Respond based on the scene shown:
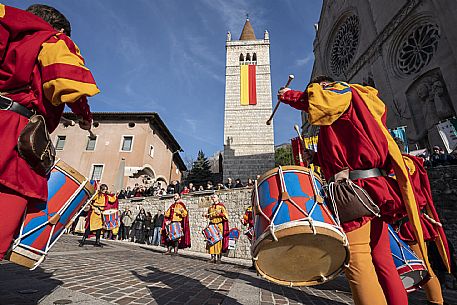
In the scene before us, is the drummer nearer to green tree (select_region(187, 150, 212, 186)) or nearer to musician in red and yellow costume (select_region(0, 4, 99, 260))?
musician in red and yellow costume (select_region(0, 4, 99, 260))

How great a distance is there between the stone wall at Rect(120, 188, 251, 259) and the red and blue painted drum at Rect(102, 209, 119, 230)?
5.77 m

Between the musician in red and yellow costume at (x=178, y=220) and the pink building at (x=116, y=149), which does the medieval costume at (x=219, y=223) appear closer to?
the musician in red and yellow costume at (x=178, y=220)

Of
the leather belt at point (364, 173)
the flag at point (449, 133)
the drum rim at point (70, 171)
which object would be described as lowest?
the drum rim at point (70, 171)

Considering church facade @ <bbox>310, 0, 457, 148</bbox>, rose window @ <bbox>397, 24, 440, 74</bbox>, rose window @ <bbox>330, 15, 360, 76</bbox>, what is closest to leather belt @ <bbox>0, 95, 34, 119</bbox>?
church facade @ <bbox>310, 0, 457, 148</bbox>

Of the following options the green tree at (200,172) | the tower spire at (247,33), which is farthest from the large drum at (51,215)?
the tower spire at (247,33)

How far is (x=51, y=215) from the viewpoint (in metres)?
1.55

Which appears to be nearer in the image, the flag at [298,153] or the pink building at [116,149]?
the flag at [298,153]

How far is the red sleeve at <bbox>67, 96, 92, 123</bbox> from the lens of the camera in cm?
167

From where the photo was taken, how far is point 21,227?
1319 mm

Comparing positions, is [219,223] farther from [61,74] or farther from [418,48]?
[418,48]

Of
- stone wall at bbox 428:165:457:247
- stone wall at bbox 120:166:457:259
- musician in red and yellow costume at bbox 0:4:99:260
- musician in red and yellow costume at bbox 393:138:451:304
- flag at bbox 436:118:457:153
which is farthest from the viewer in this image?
flag at bbox 436:118:457:153

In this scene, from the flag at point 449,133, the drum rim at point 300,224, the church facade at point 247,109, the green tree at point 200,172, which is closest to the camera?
the drum rim at point 300,224

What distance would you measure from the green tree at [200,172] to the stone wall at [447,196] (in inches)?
1034

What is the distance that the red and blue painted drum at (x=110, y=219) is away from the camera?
8766 millimetres
